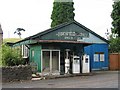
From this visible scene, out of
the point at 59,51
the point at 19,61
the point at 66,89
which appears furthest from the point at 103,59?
the point at 66,89

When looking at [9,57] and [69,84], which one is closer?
[69,84]

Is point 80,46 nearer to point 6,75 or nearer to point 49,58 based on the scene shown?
point 49,58

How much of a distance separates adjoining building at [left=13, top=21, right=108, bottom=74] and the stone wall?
386 centimetres

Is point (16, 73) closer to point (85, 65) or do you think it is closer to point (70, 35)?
point (85, 65)

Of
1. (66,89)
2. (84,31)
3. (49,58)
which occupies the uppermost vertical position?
(84,31)

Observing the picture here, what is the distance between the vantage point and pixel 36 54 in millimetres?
30078

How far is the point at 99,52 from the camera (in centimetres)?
3719

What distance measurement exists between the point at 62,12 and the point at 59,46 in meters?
18.5

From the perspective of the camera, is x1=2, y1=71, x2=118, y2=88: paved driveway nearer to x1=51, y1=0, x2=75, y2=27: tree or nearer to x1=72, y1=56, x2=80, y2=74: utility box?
x1=72, y1=56, x2=80, y2=74: utility box

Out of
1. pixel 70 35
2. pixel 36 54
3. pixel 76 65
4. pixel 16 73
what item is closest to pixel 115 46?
pixel 70 35

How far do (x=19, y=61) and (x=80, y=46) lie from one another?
6.54 metres

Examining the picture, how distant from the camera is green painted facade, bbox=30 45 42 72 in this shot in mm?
29144

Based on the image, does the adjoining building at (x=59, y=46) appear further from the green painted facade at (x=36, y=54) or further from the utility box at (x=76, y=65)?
the utility box at (x=76, y=65)

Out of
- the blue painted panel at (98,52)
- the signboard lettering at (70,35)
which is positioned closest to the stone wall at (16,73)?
the signboard lettering at (70,35)
